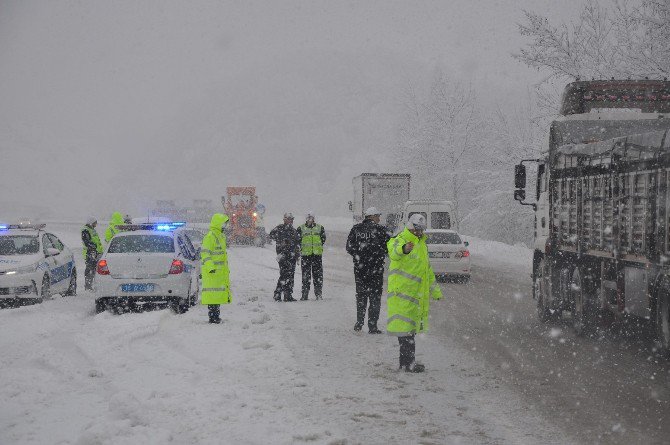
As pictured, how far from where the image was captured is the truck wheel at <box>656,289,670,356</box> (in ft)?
27.9

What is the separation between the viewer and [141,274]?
530 inches

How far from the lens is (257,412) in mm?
6750

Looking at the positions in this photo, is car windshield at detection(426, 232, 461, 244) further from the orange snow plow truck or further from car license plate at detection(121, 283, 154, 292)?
the orange snow plow truck

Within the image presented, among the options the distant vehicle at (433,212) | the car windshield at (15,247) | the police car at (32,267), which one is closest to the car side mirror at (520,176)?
the police car at (32,267)

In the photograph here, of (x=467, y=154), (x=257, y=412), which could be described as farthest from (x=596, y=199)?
(x=467, y=154)

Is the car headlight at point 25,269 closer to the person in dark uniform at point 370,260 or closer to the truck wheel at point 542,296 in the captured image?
the person in dark uniform at point 370,260

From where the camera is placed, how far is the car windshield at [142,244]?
13.9 m

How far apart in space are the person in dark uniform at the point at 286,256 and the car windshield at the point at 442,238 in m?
5.58

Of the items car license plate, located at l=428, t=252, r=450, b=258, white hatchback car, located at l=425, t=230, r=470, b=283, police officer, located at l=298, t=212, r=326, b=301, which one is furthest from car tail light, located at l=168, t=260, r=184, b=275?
car license plate, located at l=428, t=252, r=450, b=258

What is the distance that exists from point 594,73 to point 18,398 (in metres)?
26.6

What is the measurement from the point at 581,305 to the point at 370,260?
324 cm

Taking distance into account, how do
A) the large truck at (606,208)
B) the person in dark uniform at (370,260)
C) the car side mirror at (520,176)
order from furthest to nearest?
the car side mirror at (520,176) < the person in dark uniform at (370,260) < the large truck at (606,208)

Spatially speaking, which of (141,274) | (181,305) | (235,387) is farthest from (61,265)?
(235,387)

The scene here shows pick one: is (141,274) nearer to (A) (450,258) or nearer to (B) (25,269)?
(B) (25,269)
